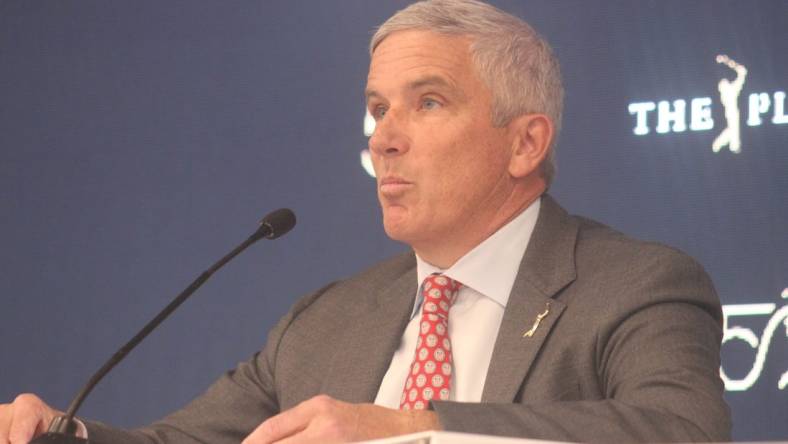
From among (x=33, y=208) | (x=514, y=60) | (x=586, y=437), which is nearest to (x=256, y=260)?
(x=33, y=208)

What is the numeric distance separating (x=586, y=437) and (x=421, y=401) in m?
0.61

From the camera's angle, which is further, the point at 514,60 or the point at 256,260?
the point at 256,260

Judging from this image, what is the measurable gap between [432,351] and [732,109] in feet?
3.60

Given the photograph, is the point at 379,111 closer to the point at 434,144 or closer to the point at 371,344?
the point at 434,144

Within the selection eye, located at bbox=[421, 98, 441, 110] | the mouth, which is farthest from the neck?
eye, located at bbox=[421, 98, 441, 110]

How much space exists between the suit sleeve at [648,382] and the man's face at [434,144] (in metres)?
0.42

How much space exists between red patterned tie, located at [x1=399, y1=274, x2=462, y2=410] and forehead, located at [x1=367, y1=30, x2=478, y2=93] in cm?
40

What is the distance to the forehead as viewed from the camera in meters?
2.83

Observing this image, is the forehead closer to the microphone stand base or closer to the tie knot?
the tie knot

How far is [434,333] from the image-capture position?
2.71 m

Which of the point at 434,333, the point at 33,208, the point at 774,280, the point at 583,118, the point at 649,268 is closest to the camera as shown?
the point at 649,268

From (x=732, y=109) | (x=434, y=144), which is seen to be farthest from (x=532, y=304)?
(x=732, y=109)

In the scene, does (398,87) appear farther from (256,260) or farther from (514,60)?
(256,260)

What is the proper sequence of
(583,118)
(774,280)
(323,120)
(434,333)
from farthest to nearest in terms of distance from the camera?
(323,120) → (583,118) → (774,280) → (434,333)
